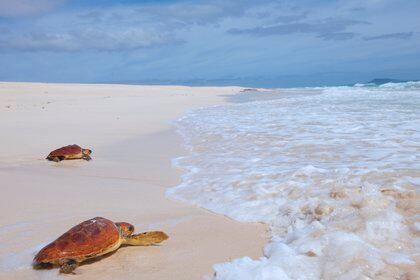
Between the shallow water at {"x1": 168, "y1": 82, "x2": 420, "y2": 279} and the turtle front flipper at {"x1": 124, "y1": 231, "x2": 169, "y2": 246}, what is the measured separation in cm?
55

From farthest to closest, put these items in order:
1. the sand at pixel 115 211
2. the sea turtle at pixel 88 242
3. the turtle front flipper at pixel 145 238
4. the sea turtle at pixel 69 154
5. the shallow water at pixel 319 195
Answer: the sea turtle at pixel 69 154 → the turtle front flipper at pixel 145 238 → the sand at pixel 115 211 → the sea turtle at pixel 88 242 → the shallow water at pixel 319 195

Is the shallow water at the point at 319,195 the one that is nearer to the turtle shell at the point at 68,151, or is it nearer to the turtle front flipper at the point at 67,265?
the turtle front flipper at the point at 67,265

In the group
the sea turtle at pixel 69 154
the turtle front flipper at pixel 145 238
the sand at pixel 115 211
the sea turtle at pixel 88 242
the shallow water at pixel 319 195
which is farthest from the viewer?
the sea turtle at pixel 69 154

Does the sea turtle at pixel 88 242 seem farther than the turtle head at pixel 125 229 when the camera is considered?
No

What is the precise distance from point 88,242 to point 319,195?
2045 mm

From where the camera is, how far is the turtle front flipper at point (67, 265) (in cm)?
258

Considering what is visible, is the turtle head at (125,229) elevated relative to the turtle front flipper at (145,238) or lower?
elevated

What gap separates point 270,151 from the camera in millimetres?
6324

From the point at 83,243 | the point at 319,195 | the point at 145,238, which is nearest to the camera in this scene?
the point at 83,243

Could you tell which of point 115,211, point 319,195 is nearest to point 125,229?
point 115,211

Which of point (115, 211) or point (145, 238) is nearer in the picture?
point (145, 238)

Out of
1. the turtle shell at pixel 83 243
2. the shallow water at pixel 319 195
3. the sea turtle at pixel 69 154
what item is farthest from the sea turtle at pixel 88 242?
the sea turtle at pixel 69 154

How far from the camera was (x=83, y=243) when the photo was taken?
2.71 metres

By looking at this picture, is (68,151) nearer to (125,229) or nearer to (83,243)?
(125,229)
